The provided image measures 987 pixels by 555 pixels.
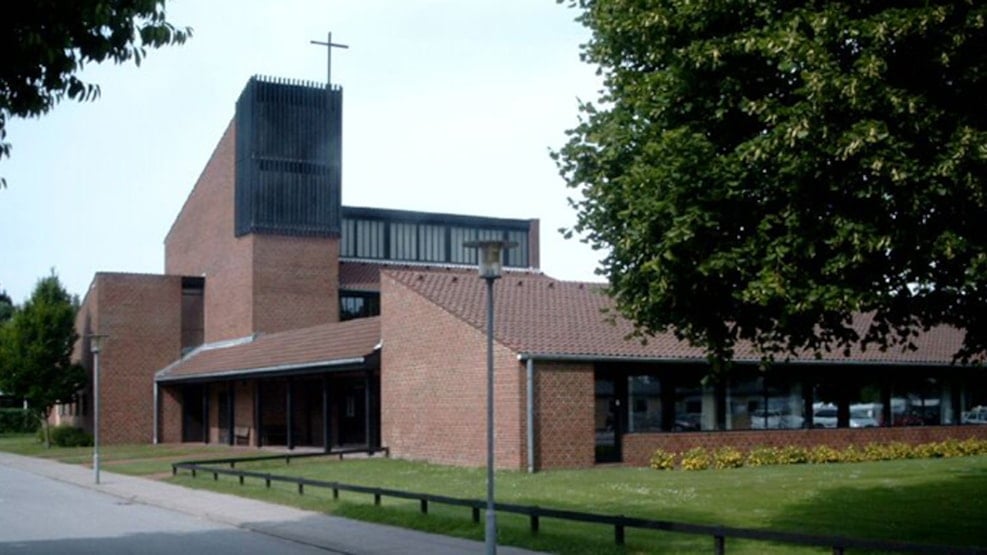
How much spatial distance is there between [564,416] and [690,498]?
8160 mm

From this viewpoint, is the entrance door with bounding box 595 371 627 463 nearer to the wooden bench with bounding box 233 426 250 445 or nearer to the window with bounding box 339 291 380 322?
the wooden bench with bounding box 233 426 250 445

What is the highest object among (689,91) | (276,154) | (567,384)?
(276,154)

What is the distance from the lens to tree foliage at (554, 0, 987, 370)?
1358 cm

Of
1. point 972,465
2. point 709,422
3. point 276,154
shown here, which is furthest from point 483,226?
point 972,465

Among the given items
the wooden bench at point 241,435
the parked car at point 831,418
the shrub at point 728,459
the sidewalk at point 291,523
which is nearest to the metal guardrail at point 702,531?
the sidewalk at point 291,523

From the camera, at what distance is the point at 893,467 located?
1292 inches

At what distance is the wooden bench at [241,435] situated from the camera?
5184 cm

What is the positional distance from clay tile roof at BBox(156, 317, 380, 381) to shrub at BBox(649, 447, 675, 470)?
10.1 metres

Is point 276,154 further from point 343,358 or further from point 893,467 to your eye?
point 893,467

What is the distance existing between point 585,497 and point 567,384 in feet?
24.9

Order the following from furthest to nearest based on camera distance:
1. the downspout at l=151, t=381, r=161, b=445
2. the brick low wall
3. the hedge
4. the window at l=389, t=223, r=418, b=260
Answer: the window at l=389, t=223, r=418, b=260 < the downspout at l=151, t=381, r=161, b=445 < the brick low wall < the hedge

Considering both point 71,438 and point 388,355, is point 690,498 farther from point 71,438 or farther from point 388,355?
→ point 71,438

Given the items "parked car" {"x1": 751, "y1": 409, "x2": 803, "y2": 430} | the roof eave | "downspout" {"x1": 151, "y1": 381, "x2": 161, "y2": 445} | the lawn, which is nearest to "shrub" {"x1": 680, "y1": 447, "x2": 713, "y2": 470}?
the lawn

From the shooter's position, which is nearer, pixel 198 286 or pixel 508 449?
pixel 508 449
